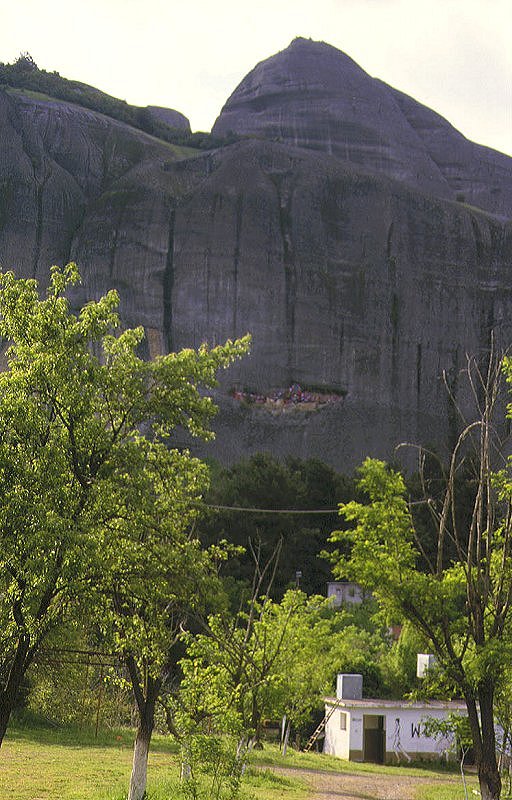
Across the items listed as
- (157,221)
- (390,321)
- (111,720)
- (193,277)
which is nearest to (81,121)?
(157,221)

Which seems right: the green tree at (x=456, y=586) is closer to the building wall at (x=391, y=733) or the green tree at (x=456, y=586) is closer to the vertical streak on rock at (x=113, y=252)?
the building wall at (x=391, y=733)

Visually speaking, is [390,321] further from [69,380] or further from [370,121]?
[69,380]

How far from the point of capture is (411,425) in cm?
5559

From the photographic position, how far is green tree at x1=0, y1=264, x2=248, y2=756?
28.9ft

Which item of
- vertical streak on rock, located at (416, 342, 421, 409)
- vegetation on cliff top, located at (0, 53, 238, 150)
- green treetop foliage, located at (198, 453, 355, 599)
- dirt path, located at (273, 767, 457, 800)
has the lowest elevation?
dirt path, located at (273, 767, 457, 800)

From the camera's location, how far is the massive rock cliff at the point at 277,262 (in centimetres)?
5416

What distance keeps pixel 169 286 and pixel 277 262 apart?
659 centimetres

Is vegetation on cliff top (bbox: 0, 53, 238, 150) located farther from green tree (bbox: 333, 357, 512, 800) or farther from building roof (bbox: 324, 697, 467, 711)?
green tree (bbox: 333, 357, 512, 800)

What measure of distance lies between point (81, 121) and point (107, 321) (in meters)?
55.6

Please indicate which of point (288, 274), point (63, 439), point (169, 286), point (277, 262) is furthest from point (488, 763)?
point (277, 262)

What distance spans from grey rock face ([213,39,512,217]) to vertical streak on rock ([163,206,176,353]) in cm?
1598

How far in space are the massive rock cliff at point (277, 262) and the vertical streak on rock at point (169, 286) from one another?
84 mm

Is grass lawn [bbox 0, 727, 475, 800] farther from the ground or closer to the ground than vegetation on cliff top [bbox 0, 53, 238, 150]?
closer to the ground

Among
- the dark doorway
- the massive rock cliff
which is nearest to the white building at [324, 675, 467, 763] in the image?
the dark doorway
